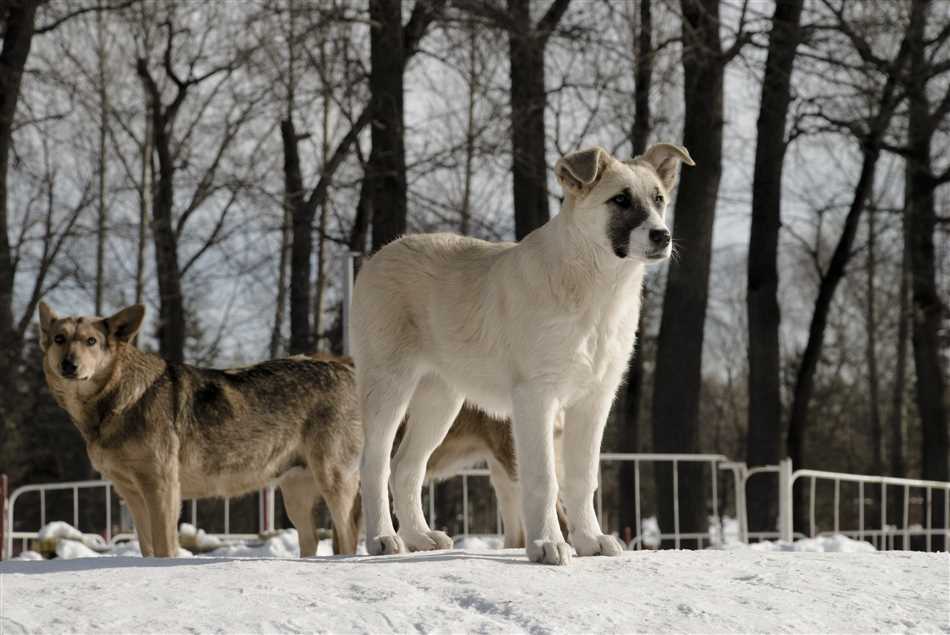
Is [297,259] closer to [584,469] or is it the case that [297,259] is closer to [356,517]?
[356,517]

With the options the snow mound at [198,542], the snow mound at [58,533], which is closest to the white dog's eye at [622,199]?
the snow mound at [198,542]

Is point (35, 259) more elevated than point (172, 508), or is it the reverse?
point (35, 259)

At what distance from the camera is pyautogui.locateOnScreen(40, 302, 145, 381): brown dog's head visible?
357 inches

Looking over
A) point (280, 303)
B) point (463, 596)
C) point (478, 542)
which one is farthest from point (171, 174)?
point (463, 596)

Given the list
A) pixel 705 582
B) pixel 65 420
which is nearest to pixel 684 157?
pixel 705 582

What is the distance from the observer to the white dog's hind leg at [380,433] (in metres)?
6.52

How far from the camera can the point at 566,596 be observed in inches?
201

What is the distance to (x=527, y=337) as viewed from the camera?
5887mm

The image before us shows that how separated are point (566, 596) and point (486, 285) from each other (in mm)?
1764

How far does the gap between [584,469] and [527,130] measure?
1086 centimetres

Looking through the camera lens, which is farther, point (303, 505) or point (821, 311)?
point (821, 311)

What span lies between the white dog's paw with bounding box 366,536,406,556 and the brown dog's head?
3514mm

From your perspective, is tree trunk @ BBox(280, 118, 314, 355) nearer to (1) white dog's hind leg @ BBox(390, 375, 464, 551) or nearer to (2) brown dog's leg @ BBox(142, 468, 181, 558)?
(2) brown dog's leg @ BBox(142, 468, 181, 558)

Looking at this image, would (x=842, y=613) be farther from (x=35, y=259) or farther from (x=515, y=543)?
(x=35, y=259)
